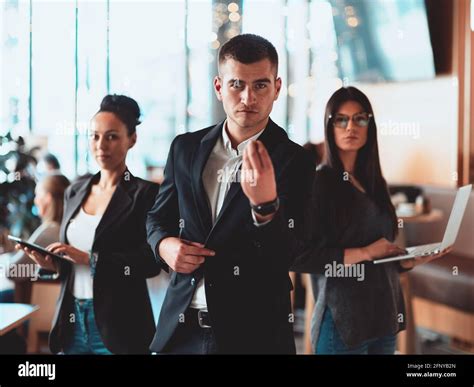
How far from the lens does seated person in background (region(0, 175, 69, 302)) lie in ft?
6.66

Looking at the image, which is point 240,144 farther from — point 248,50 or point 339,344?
point 339,344

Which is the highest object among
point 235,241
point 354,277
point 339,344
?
point 235,241

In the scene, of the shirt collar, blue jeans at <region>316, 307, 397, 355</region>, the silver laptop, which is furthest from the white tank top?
the silver laptop

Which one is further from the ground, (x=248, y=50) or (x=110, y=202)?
(x=248, y=50)

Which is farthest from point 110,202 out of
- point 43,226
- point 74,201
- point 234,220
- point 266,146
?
point 266,146

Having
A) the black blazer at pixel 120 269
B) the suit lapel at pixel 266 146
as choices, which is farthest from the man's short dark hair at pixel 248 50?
the black blazer at pixel 120 269

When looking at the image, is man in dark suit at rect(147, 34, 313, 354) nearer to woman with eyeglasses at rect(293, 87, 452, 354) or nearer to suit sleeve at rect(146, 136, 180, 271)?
suit sleeve at rect(146, 136, 180, 271)

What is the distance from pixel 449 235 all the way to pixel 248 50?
94 centimetres

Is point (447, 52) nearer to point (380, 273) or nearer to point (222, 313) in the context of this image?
point (380, 273)

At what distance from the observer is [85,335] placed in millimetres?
1992

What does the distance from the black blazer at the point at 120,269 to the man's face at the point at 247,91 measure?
35cm

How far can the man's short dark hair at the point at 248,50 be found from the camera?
190cm

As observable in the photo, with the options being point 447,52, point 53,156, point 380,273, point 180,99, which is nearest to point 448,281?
point 447,52

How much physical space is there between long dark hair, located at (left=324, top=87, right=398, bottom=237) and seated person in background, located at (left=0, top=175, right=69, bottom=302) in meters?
0.89
